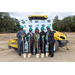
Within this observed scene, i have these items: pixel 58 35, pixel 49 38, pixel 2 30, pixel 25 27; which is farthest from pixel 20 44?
pixel 2 30

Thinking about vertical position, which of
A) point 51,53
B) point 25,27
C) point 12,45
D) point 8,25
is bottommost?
point 51,53

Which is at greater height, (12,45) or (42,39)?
(42,39)

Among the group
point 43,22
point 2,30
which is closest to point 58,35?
point 43,22

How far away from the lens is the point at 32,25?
19.4 feet

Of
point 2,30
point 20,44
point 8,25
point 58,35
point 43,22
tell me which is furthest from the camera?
point 8,25

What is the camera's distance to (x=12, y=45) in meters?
6.08

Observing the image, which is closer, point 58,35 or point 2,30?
point 58,35

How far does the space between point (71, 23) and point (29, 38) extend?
37.0m

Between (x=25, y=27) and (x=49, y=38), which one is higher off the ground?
(x=25, y=27)

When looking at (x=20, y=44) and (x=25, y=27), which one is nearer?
(x=20, y=44)

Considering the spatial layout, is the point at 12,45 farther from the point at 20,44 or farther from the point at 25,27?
the point at 25,27

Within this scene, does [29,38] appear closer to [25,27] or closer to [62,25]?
[25,27]

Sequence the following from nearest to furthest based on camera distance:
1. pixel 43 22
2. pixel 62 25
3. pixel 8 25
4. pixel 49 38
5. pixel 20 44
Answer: pixel 49 38
pixel 20 44
pixel 43 22
pixel 8 25
pixel 62 25

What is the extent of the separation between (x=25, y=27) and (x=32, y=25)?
0.52 metres
